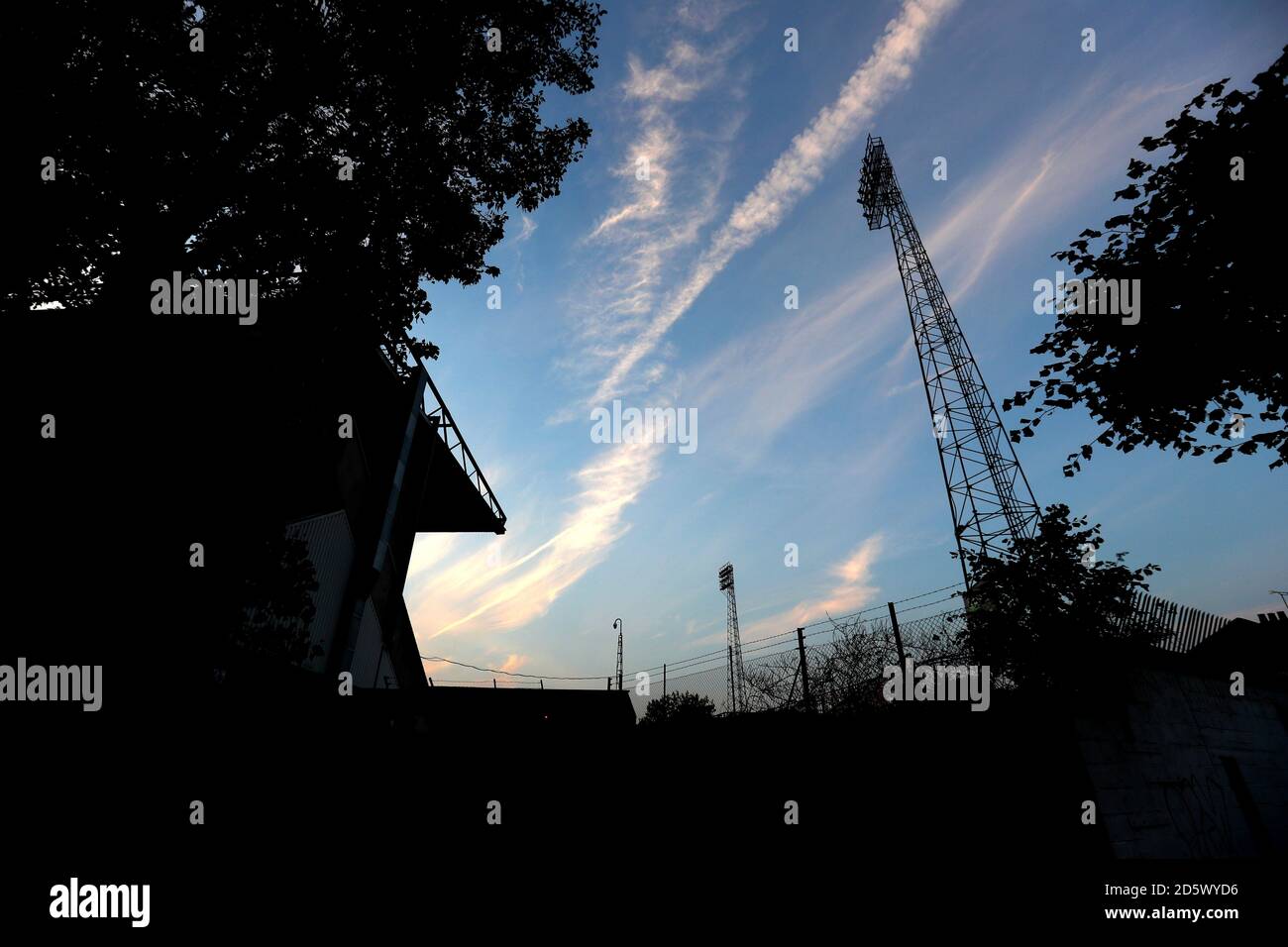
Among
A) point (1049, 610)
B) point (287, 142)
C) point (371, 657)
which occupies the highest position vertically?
point (287, 142)

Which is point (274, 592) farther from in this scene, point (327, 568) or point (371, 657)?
point (371, 657)

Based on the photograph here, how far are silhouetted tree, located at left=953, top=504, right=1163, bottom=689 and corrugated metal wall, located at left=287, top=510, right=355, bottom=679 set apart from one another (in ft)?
43.7

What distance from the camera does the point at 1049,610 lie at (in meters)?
8.16

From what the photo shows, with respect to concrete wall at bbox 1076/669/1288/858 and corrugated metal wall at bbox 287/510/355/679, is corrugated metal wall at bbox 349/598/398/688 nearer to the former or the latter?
corrugated metal wall at bbox 287/510/355/679

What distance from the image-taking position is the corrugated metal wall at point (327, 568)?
12.2m

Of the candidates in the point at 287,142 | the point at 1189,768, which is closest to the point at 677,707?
the point at 1189,768

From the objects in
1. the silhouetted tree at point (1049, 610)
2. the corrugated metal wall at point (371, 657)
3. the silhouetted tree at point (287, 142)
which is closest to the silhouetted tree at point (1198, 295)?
the silhouetted tree at point (1049, 610)

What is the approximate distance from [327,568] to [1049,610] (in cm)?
1476

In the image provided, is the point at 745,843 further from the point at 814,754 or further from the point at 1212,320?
the point at 1212,320

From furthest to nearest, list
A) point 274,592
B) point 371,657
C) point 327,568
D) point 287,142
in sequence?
1. point 371,657
2. point 327,568
3. point 287,142
4. point 274,592

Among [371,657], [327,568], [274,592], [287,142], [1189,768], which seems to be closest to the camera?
[274,592]

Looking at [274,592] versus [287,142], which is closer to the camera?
[274,592]
